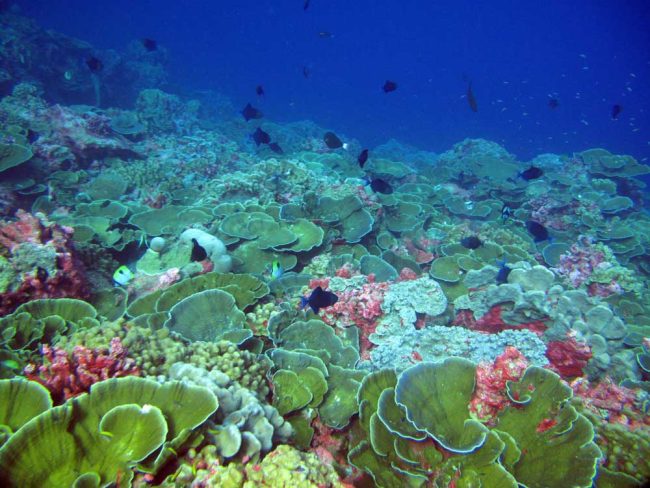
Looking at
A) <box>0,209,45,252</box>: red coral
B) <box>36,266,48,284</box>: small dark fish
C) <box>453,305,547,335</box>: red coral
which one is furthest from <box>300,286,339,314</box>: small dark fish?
<box>0,209,45,252</box>: red coral

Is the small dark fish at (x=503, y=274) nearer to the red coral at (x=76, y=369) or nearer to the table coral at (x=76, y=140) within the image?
the red coral at (x=76, y=369)

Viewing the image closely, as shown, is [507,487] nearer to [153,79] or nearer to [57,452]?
[57,452]

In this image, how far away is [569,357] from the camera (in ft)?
14.7

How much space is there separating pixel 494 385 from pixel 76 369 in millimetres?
3453

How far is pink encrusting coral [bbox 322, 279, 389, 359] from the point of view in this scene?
196 inches

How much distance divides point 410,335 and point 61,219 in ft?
22.4

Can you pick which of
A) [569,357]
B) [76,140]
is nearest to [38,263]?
[569,357]

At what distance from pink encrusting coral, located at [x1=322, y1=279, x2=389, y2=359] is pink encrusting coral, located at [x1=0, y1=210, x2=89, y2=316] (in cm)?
335

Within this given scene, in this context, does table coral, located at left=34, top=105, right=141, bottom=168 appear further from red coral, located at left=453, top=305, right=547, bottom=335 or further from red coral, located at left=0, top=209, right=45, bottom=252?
red coral, located at left=453, top=305, right=547, bottom=335

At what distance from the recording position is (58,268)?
4.38 meters

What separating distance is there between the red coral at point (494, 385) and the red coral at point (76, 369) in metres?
2.97

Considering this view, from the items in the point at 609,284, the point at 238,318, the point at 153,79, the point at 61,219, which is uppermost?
the point at 153,79

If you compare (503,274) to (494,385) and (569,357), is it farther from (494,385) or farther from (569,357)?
(494,385)

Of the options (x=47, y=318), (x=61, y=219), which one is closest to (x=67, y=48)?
(x=61, y=219)
